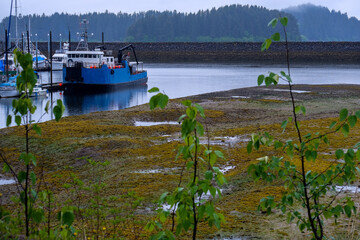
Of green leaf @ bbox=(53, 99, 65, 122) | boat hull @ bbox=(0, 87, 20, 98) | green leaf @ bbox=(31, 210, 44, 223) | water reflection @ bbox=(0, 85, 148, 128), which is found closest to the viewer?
green leaf @ bbox=(53, 99, 65, 122)

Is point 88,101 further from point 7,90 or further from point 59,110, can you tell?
point 59,110

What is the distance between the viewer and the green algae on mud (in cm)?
788

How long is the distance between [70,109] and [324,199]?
90.2 feet

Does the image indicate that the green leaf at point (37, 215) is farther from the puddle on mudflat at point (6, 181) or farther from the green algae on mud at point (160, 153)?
the puddle on mudflat at point (6, 181)

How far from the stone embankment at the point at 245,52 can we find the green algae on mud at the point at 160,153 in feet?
253

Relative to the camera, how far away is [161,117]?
23.0 m

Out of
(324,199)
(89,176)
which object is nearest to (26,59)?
(324,199)

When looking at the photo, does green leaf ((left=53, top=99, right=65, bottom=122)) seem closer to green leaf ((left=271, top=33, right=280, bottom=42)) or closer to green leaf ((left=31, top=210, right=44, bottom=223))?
green leaf ((left=31, top=210, right=44, bottom=223))

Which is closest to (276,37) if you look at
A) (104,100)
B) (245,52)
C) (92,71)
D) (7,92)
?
(7,92)

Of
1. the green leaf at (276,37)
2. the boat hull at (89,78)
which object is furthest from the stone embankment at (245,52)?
the green leaf at (276,37)

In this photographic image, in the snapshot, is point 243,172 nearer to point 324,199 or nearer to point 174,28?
point 324,199

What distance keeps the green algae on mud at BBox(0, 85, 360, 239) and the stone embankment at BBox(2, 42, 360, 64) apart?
7721 centimetres

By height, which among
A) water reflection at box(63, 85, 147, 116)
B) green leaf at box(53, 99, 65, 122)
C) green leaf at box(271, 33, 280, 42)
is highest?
green leaf at box(271, 33, 280, 42)

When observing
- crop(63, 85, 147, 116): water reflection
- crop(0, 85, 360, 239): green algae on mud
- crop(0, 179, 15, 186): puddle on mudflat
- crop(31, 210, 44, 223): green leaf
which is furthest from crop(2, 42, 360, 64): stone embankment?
crop(31, 210, 44, 223): green leaf
